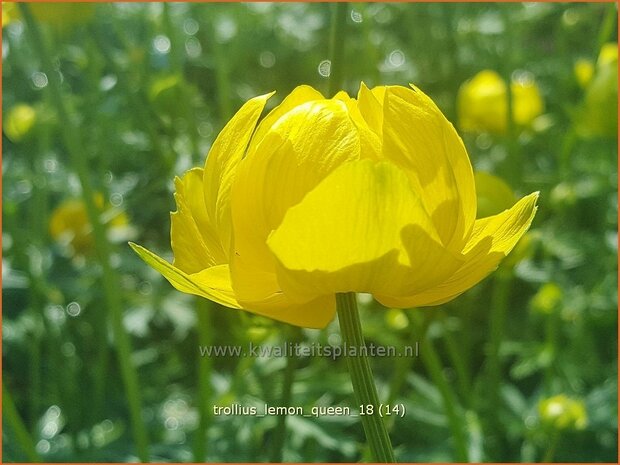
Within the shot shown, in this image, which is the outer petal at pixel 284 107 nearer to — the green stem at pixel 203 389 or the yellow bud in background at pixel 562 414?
the green stem at pixel 203 389

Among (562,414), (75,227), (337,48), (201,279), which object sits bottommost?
(562,414)

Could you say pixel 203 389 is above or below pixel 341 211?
below

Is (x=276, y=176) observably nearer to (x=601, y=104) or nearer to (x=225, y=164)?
(x=225, y=164)

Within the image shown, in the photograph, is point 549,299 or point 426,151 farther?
point 549,299

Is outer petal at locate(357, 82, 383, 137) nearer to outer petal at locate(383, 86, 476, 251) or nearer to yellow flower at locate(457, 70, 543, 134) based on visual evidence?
outer petal at locate(383, 86, 476, 251)

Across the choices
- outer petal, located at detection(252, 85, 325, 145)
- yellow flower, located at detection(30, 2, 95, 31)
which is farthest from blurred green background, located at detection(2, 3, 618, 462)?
outer petal, located at detection(252, 85, 325, 145)

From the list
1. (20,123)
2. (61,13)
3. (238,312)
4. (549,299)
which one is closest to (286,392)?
(238,312)

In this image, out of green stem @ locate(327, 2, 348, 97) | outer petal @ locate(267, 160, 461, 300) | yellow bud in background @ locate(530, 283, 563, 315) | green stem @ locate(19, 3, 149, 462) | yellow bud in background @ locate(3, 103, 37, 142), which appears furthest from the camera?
yellow bud in background @ locate(3, 103, 37, 142)
